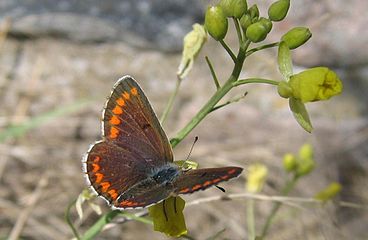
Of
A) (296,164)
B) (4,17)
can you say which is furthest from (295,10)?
(4,17)

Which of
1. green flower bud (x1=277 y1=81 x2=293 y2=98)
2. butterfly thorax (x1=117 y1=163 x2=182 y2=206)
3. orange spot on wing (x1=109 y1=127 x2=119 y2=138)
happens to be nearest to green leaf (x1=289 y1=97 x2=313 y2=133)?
green flower bud (x1=277 y1=81 x2=293 y2=98)

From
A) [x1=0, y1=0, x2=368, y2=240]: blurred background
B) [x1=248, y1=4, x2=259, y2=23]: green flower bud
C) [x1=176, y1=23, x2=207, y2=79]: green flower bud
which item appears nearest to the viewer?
[x1=248, y1=4, x2=259, y2=23]: green flower bud

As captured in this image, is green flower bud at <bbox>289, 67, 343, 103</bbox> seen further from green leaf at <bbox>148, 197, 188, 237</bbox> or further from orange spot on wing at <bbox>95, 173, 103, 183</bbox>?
orange spot on wing at <bbox>95, 173, 103, 183</bbox>

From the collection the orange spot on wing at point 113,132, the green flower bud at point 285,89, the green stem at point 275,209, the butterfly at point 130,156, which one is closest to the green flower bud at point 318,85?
the green flower bud at point 285,89

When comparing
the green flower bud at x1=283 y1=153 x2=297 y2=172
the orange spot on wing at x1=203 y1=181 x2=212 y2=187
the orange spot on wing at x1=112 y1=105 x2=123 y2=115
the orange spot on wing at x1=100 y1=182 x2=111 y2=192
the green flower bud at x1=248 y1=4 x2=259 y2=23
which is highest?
the green flower bud at x1=248 y1=4 x2=259 y2=23

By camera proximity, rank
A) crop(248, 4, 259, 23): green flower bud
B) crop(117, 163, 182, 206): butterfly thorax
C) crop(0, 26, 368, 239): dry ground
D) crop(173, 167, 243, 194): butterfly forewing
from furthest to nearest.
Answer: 1. crop(0, 26, 368, 239): dry ground
2. crop(248, 4, 259, 23): green flower bud
3. crop(117, 163, 182, 206): butterfly thorax
4. crop(173, 167, 243, 194): butterfly forewing

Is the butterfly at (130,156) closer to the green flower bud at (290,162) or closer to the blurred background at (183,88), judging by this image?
the green flower bud at (290,162)

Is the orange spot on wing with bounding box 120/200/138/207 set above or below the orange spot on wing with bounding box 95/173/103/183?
below
